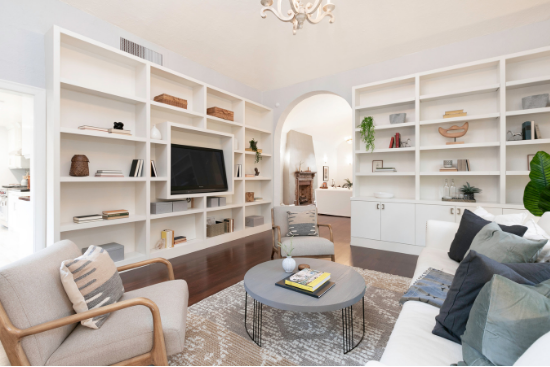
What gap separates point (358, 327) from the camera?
1.94 meters

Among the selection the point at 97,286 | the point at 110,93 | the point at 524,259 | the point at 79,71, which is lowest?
the point at 97,286

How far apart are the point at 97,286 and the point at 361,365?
5.24 feet

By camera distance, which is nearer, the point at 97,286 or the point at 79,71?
the point at 97,286

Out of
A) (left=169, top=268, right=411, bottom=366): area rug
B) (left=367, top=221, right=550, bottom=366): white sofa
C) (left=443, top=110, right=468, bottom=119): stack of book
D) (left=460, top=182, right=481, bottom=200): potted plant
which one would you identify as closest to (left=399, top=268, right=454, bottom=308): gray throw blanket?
(left=367, top=221, right=550, bottom=366): white sofa

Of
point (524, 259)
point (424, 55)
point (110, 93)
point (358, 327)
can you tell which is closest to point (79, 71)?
point (110, 93)

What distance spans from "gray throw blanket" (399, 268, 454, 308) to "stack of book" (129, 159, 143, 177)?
10.9 ft

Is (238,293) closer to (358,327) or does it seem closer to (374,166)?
(358,327)

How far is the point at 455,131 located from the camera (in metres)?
3.83

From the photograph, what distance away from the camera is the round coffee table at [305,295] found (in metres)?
1.59

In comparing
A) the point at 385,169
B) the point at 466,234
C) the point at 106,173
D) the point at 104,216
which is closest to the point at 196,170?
the point at 106,173

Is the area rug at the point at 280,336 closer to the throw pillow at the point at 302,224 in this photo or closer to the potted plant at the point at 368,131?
the throw pillow at the point at 302,224

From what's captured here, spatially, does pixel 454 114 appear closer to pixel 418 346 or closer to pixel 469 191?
pixel 469 191

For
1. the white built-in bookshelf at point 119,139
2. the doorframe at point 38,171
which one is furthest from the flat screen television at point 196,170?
the doorframe at point 38,171

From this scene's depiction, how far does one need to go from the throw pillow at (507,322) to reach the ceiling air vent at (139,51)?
4.43 metres
